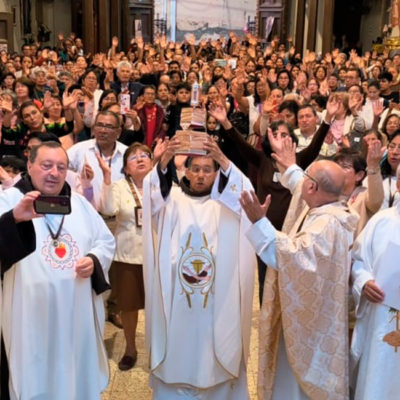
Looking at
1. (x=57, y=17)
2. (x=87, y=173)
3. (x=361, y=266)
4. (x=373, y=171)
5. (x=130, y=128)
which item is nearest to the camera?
(x=361, y=266)

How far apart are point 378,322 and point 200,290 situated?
107 centimetres

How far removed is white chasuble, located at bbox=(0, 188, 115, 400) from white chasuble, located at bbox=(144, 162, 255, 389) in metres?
0.43

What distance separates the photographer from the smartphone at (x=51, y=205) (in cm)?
278

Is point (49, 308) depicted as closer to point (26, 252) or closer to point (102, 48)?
point (26, 252)

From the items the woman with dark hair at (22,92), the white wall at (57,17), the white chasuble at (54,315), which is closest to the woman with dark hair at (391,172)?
the white chasuble at (54,315)

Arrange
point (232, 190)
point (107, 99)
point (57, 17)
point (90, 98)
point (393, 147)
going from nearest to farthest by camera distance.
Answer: point (232, 190) < point (393, 147) < point (107, 99) < point (90, 98) < point (57, 17)

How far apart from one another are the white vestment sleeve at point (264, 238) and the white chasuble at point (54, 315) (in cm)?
87

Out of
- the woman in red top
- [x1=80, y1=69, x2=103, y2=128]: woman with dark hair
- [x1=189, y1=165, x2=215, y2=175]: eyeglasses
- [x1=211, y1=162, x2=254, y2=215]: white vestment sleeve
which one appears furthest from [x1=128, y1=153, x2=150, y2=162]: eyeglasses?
the woman in red top

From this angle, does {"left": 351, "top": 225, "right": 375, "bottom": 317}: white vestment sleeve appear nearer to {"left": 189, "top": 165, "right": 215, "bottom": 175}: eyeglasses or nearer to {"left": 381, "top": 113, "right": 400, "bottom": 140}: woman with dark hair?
{"left": 189, "top": 165, "right": 215, "bottom": 175}: eyeglasses

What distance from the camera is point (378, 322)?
3389mm

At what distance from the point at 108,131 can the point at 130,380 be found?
201cm

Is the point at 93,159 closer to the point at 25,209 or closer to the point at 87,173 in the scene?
the point at 87,173

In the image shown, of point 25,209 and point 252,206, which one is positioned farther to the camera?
point 252,206

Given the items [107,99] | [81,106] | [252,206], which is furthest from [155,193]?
[81,106]
